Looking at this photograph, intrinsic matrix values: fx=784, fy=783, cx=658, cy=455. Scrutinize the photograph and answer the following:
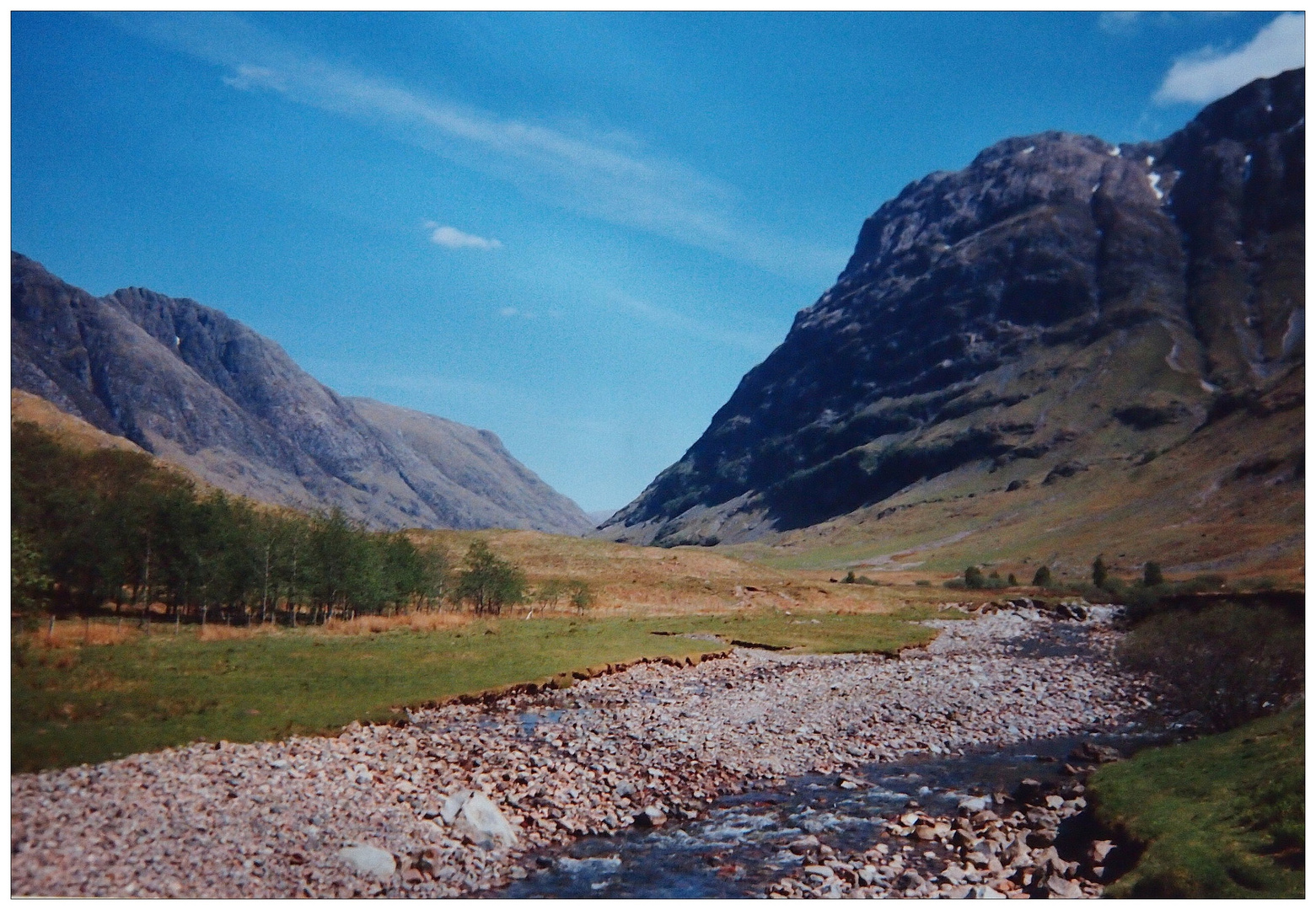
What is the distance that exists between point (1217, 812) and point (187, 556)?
156 ft

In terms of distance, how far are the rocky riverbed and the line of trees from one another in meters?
8.12

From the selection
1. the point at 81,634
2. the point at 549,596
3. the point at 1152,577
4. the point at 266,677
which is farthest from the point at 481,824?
the point at 1152,577

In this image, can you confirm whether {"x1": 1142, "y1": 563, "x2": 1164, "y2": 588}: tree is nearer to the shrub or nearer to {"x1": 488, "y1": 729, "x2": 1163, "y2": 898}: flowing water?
the shrub

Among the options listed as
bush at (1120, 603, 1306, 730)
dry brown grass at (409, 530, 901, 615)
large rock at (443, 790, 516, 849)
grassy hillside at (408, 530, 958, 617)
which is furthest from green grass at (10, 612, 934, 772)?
grassy hillside at (408, 530, 958, 617)

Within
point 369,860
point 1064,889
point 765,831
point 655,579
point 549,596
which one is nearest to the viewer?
point 369,860

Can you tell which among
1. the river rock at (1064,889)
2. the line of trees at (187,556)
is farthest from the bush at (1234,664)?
the line of trees at (187,556)

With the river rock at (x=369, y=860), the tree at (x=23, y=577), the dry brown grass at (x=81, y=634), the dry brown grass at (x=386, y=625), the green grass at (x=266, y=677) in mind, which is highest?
the tree at (x=23, y=577)

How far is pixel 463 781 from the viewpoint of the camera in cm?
2103

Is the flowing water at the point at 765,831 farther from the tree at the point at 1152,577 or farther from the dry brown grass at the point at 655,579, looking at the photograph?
the tree at the point at 1152,577

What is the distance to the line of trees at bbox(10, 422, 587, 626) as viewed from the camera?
90.0ft

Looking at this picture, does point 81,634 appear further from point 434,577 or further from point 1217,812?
point 434,577

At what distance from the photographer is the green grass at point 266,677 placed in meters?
19.3

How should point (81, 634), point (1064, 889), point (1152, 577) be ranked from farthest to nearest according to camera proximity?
point (1152, 577) → point (81, 634) → point (1064, 889)

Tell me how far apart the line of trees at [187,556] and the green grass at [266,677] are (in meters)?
3.04
